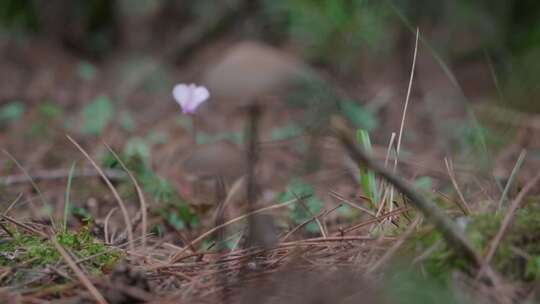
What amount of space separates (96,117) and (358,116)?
114cm

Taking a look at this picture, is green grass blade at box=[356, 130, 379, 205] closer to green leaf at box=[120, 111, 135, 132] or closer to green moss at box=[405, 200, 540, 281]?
green moss at box=[405, 200, 540, 281]

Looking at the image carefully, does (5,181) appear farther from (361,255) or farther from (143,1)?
(143,1)

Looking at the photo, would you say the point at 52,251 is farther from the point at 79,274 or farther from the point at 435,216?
the point at 435,216

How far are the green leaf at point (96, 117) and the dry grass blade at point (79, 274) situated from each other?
162cm

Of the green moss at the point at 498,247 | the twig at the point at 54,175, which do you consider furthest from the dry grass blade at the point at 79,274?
the twig at the point at 54,175

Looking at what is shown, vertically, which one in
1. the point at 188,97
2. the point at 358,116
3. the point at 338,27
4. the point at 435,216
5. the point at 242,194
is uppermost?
the point at 338,27

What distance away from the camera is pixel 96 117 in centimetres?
280

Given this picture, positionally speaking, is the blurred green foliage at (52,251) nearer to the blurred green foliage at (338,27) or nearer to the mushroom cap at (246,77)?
the mushroom cap at (246,77)

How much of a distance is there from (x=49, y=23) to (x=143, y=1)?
0.55m

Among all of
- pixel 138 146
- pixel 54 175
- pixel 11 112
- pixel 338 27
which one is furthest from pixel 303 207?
pixel 11 112

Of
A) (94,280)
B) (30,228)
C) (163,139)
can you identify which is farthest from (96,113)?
(94,280)

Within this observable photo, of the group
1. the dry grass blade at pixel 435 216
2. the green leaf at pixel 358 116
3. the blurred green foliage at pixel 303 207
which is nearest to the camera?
the dry grass blade at pixel 435 216

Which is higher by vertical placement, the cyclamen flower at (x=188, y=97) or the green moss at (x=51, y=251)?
the cyclamen flower at (x=188, y=97)

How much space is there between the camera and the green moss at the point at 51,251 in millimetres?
1161
